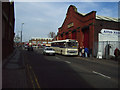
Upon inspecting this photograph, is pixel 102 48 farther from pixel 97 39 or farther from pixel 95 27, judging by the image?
pixel 95 27

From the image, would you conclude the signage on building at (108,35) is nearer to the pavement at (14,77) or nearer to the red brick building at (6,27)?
the red brick building at (6,27)

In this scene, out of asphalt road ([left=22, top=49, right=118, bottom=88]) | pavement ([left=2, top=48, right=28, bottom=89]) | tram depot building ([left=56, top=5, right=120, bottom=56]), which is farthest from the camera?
tram depot building ([left=56, top=5, right=120, bottom=56])

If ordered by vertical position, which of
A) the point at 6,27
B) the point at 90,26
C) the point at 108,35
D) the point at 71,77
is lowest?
the point at 71,77

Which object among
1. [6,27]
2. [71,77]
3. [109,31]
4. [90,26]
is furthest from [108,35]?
[71,77]

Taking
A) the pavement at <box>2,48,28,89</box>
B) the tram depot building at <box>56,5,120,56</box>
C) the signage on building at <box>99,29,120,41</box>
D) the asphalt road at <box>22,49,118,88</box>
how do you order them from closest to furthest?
1. the pavement at <box>2,48,28,89</box>
2. the asphalt road at <box>22,49,118,88</box>
3. the tram depot building at <box>56,5,120,56</box>
4. the signage on building at <box>99,29,120,41</box>

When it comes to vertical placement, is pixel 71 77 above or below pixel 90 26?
below

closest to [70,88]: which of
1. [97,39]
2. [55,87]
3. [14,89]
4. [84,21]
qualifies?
[55,87]

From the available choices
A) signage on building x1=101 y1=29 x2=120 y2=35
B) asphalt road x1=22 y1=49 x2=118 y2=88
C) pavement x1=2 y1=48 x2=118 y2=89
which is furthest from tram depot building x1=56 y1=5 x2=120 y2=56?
pavement x1=2 y1=48 x2=118 y2=89

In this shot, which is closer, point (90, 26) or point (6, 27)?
point (6, 27)

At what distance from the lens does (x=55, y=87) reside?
5414 millimetres

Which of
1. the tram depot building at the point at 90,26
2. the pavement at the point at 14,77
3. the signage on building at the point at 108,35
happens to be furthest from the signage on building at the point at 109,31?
the pavement at the point at 14,77

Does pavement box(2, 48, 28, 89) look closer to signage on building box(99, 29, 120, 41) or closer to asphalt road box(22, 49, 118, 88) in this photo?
asphalt road box(22, 49, 118, 88)

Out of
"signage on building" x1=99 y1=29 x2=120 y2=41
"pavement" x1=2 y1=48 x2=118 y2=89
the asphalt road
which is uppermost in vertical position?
"signage on building" x1=99 y1=29 x2=120 y2=41

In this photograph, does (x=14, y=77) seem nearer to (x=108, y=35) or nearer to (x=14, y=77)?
(x=14, y=77)
